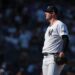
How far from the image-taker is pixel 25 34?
15.7 m

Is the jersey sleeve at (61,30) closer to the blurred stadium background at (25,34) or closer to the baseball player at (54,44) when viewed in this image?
the baseball player at (54,44)

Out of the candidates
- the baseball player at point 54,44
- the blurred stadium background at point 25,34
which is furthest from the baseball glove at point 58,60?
the blurred stadium background at point 25,34

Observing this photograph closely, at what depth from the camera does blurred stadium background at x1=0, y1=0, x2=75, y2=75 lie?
13.8m

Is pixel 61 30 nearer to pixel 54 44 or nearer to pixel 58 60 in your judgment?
pixel 54 44

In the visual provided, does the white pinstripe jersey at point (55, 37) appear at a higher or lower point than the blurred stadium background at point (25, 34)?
higher

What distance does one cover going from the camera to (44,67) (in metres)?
8.06

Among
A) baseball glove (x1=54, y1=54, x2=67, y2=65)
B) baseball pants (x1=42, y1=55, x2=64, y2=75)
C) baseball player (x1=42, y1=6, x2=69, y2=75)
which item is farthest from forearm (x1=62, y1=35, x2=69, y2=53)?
baseball pants (x1=42, y1=55, x2=64, y2=75)

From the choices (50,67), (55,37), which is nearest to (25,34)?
(55,37)

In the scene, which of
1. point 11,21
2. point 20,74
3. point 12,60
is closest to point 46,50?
point 20,74

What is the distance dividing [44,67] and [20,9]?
10.0 m

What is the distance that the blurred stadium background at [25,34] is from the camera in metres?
13.8

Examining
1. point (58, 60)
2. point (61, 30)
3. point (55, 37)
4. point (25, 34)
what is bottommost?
point (25, 34)

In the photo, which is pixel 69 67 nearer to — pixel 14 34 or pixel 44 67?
pixel 14 34

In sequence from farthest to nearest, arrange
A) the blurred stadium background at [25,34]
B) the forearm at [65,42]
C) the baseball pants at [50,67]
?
the blurred stadium background at [25,34] → the baseball pants at [50,67] → the forearm at [65,42]
